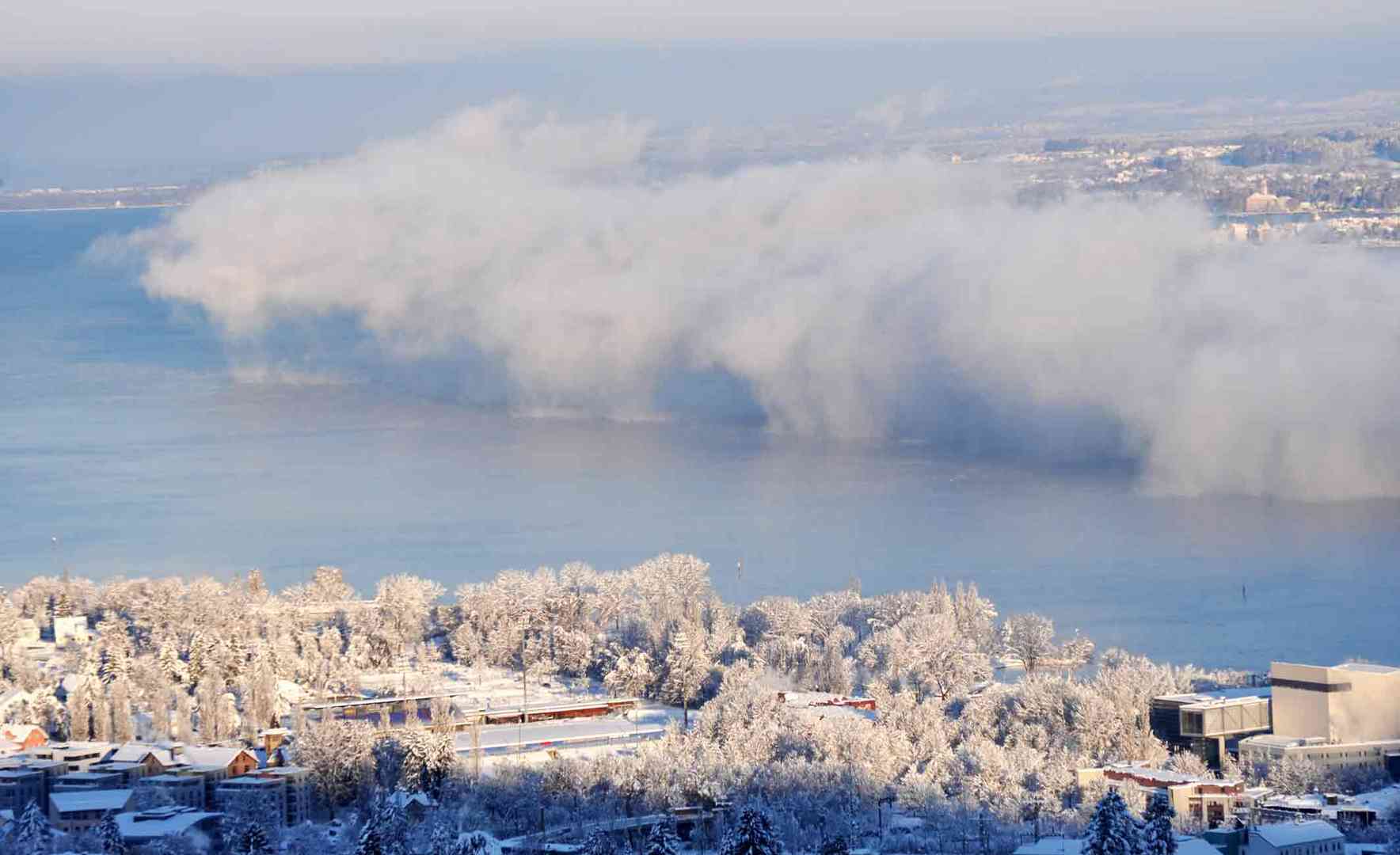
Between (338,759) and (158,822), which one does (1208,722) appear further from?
(158,822)

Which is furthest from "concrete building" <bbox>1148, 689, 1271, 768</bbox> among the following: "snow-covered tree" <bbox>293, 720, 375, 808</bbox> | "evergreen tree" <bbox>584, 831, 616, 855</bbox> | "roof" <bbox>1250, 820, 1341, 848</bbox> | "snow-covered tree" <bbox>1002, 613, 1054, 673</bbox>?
"snow-covered tree" <bbox>293, 720, 375, 808</bbox>

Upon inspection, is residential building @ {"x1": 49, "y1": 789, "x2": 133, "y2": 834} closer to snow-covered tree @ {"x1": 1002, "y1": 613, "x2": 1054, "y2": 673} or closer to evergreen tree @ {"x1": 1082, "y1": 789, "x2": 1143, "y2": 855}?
evergreen tree @ {"x1": 1082, "y1": 789, "x2": 1143, "y2": 855}

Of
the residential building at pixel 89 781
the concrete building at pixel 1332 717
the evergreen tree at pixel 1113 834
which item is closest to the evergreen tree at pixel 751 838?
the evergreen tree at pixel 1113 834

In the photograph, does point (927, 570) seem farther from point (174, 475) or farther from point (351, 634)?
point (174, 475)

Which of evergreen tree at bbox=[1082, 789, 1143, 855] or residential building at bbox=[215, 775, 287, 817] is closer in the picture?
evergreen tree at bbox=[1082, 789, 1143, 855]

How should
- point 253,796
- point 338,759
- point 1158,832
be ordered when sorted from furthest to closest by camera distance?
point 338,759, point 253,796, point 1158,832

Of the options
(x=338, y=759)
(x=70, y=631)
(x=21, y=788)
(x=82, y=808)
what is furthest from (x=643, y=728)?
(x=70, y=631)
